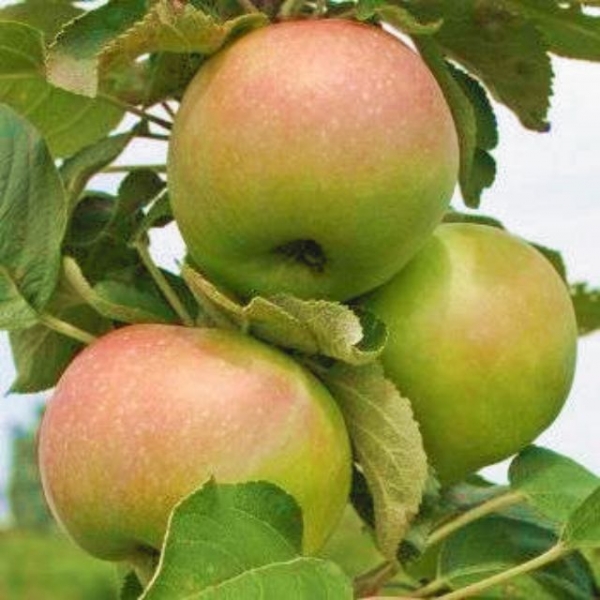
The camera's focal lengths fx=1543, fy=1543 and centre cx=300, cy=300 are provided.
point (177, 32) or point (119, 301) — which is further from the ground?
point (177, 32)

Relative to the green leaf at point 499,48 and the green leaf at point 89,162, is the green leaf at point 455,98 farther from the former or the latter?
the green leaf at point 89,162

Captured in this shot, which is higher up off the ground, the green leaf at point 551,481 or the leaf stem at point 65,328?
the leaf stem at point 65,328

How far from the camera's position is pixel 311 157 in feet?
3.48

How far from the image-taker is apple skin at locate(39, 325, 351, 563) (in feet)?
3.44

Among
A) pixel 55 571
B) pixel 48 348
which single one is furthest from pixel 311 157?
pixel 55 571

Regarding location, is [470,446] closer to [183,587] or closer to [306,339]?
[306,339]

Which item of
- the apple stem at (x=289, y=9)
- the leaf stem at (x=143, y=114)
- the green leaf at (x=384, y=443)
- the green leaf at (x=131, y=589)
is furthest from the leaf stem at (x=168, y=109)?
the green leaf at (x=131, y=589)

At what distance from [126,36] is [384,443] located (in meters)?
0.35

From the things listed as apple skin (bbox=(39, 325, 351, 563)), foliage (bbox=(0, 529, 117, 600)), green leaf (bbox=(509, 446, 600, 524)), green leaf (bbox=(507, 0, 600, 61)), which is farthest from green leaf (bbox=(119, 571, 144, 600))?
foliage (bbox=(0, 529, 117, 600))

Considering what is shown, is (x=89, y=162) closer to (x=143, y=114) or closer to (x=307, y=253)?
(x=143, y=114)

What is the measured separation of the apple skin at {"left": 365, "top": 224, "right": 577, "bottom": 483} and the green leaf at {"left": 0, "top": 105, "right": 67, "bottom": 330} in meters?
0.25

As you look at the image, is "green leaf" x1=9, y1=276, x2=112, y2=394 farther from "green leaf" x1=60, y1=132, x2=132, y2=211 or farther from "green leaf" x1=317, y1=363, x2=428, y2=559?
"green leaf" x1=317, y1=363, x2=428, y2=559

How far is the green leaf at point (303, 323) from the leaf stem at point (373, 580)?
209 millimetres

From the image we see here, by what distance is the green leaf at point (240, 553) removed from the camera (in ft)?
3.05
